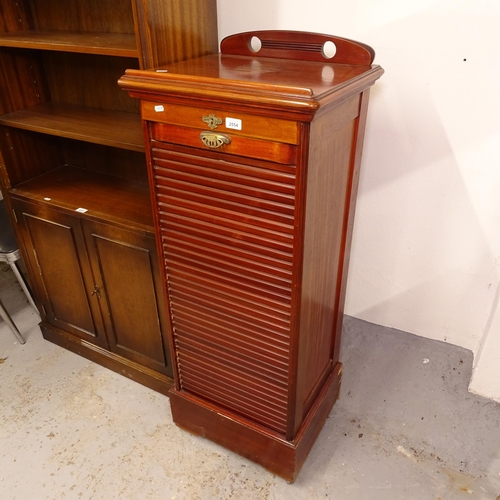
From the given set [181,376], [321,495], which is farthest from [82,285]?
[321,495]

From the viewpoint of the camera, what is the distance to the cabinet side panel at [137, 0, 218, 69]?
51.5 inches

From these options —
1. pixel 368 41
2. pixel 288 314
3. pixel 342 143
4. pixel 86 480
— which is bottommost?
pixel 86 480

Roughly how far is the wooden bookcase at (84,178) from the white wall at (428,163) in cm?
51

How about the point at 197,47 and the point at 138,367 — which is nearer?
the point at 197,47

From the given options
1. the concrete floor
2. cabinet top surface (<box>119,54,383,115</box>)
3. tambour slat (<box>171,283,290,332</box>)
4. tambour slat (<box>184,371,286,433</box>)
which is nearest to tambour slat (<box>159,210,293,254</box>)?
tambour slat (<box>171,283,290,332</box>)

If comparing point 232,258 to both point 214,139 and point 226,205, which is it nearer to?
point 226,205

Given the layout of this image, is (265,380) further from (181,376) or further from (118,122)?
(118,122)

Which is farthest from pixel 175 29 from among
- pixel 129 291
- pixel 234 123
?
pixel 129 291

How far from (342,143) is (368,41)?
1.76 feet

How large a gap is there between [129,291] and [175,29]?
3.09ft

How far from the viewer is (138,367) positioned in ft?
6.53

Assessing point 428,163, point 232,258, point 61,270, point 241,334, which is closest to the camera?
point 232,258

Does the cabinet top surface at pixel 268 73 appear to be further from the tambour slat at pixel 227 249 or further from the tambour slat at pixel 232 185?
the tambour slat at pixel 227 249

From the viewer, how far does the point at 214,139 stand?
1.16 metres
